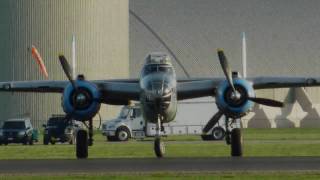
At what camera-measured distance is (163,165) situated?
112 feet

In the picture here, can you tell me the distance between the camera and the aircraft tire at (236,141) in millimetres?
39688

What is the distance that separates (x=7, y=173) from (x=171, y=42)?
333ft

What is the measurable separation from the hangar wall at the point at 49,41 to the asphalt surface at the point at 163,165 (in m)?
61.1

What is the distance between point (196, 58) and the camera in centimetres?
13112

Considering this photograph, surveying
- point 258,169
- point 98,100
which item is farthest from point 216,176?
point 98,100

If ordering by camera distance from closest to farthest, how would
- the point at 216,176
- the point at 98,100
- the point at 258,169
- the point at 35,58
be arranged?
1. the point at 216,176
2. the point at 258,169
3. the point at 98,100
4. the point at 35,58

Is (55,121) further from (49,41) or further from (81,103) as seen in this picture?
(81,103)

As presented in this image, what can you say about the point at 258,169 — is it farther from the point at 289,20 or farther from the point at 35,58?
the point at 289,20

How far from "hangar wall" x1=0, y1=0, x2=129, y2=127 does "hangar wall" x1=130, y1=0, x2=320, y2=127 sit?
1112 inches

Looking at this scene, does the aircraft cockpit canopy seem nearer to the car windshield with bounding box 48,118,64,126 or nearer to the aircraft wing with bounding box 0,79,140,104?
the aircraft wing with bounding box 0,79,140,104

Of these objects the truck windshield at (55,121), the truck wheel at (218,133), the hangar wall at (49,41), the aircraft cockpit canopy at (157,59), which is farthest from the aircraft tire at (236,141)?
the hangar wall at (49,41)

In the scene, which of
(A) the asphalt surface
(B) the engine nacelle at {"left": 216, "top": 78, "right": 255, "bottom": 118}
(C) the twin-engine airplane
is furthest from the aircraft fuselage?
(A) the asphalt surface

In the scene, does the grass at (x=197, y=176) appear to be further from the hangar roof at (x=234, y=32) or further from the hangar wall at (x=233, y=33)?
the hangar roof at (x=234, y=32)

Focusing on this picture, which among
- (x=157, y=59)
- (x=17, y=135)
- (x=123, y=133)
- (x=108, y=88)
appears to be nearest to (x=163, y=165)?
(x=157, y=59)
